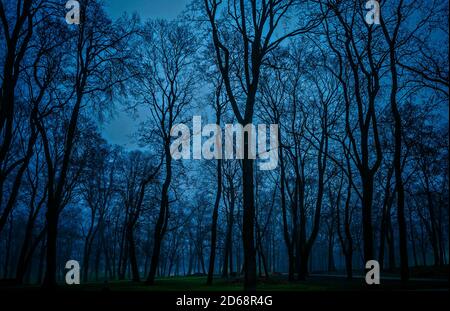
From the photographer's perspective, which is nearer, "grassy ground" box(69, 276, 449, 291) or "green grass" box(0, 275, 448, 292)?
"green grass" box(0, 275, 448, 292)

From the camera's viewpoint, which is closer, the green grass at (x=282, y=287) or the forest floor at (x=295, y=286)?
the green grass at (x=282, y=287)

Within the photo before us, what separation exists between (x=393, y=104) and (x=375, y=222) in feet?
140

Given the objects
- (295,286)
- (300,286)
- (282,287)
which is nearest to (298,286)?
(300,286)

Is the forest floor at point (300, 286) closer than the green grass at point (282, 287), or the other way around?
the green grass at point (282, 287)

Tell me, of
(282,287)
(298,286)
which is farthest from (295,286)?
(282,287)

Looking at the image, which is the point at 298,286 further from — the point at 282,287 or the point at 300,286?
the point at 282,287

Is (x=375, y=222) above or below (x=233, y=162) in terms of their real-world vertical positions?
below

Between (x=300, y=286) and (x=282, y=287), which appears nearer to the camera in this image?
(x=282, y=287)

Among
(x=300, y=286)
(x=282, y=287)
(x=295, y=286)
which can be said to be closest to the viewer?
(x=282, y=287)

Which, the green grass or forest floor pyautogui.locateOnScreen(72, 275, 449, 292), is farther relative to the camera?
forest floor pyautogui.locateOnScreen(72, 275, 449, 292)

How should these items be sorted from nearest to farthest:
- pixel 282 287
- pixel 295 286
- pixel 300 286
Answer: pixel 282 287, pixel 300 286, pixel 295 286

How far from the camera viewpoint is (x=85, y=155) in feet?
94.7
